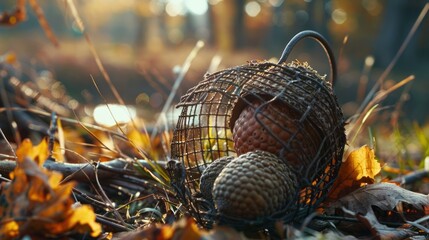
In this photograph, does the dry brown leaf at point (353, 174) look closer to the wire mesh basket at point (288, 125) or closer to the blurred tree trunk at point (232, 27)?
the wire mesh basket at point (288, 125)

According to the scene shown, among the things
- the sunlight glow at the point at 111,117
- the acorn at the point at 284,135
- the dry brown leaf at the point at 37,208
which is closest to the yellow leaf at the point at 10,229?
the dry brown leaf at the point at 37,208

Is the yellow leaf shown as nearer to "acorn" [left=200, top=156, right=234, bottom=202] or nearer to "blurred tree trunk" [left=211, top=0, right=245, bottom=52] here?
"acorn" [left=200, top=156, right=234, bottom=202]

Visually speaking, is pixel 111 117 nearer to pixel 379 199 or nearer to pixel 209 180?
pixel 209 180

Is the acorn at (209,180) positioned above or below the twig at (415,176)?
above

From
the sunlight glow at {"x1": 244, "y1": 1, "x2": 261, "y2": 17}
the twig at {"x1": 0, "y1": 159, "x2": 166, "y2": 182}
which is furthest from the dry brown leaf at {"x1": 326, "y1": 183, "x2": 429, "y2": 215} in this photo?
the sunlight glow at {"x1": 244, "y1": 1, "x2": 261, "y2": 17}

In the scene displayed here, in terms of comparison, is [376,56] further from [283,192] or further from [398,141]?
[283,192]

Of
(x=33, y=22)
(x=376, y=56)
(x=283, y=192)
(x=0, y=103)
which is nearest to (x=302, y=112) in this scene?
(x=283, y=192)
